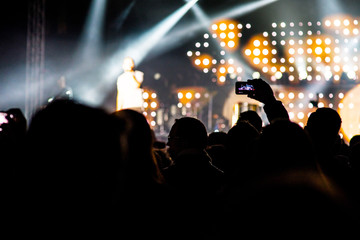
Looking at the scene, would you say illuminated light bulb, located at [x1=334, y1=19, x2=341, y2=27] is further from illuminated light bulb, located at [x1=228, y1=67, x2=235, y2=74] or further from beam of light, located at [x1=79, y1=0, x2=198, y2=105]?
beam of light, located at [x1=79, y1=0, x2=198, y2=105]

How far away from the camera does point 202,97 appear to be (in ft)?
44.7

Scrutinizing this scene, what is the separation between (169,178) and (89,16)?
11.8 meters

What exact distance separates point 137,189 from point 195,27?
490 inches

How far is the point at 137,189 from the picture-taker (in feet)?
5.17

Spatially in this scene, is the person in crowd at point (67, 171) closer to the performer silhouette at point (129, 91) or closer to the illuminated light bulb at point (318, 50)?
the performer silhouette at point (129, 91)

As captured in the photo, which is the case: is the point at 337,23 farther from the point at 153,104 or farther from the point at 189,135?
the point at 189,135

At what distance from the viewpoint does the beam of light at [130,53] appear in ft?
45.4

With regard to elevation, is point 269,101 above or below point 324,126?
above

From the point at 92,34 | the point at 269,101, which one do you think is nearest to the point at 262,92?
the point at 269,101

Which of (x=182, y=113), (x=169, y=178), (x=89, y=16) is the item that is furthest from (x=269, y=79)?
(x=169, y=178)

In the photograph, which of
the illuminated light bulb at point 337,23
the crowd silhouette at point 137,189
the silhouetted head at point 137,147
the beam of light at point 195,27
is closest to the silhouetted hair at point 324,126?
the crowd silhouette at point 137,189

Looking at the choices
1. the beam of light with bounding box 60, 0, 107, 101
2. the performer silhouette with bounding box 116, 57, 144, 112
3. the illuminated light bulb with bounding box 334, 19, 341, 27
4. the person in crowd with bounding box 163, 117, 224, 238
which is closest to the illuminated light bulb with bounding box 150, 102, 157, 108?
the beam of light with bounding box 60, 0, 107, 101

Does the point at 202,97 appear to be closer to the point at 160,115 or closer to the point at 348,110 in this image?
the point at 160,115

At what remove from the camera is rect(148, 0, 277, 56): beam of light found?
13.0 metres
